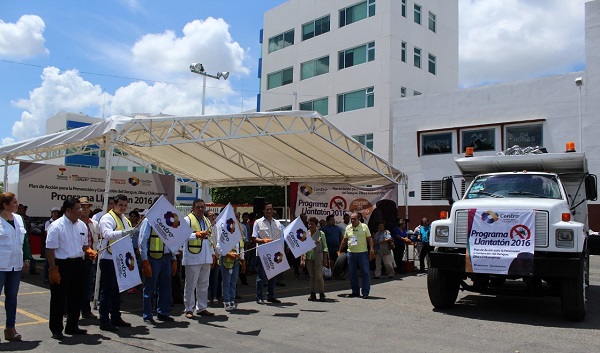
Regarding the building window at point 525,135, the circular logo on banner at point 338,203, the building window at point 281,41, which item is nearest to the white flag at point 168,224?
the circular logo on banner at point 338,203

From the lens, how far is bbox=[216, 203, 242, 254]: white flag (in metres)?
8.93

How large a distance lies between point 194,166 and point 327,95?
17760 millimetres

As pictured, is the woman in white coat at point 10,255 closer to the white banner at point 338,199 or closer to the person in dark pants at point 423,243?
the white banner at point 338,199

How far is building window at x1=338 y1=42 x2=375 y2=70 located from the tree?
30.3 ft

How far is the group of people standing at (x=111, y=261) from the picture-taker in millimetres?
6602

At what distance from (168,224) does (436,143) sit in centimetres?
2232

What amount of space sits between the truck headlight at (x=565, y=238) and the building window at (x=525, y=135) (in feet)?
59.4

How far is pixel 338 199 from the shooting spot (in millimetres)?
16328

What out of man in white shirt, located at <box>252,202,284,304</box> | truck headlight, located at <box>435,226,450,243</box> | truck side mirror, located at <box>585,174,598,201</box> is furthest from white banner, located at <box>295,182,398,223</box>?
truck headlight, located at <box>435,226,450,243</box>

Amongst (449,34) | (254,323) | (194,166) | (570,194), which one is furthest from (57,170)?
(449,34)

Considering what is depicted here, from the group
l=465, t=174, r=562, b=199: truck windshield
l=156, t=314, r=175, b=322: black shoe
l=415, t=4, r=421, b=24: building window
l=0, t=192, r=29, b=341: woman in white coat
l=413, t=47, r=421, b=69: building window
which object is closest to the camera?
l=0, t=192, r=29, b=341: woman in white coat

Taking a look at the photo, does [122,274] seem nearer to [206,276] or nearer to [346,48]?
[206,276]

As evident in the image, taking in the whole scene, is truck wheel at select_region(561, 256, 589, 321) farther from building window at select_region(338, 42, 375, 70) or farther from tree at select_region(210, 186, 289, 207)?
building window at select_region(338, 42, 375, 70)

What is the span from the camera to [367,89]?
3303 cm
